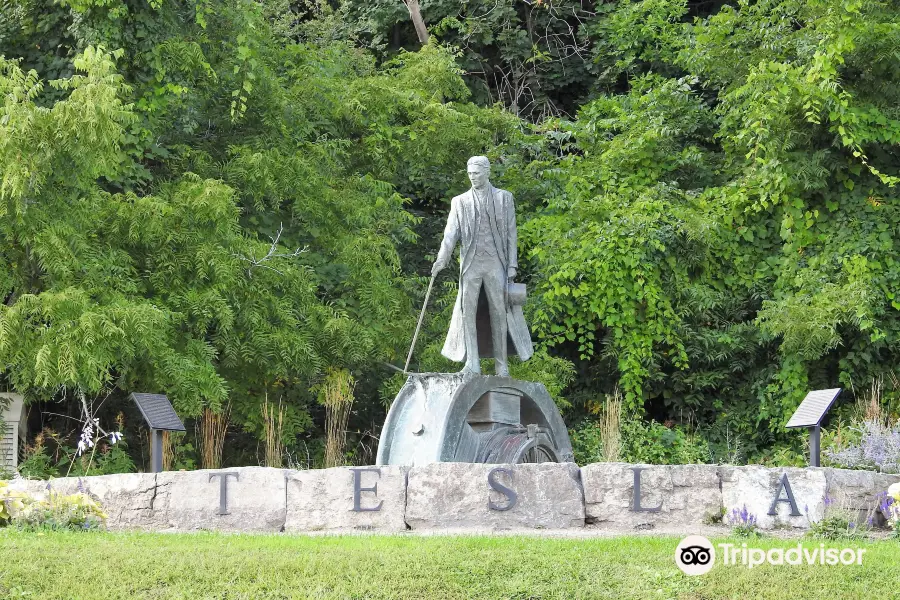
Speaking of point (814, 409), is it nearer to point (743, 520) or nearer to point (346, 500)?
point (743, 520)

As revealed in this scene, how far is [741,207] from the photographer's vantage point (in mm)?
15961

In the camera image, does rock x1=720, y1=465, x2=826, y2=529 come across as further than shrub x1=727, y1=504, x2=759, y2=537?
Yes

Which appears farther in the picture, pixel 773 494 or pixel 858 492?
pixel 858 492

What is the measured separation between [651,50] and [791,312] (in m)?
5.15

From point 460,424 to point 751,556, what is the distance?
326cm

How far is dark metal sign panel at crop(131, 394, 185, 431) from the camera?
31.7 feet

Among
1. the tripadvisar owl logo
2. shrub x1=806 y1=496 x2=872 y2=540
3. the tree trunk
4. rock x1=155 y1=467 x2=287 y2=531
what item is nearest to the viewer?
the tripadvisar owl logo

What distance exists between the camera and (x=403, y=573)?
668 cm

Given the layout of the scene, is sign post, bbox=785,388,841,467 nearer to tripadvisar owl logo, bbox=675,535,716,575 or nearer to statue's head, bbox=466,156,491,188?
tripadvisar owl logo, bbox=675,535,716,575

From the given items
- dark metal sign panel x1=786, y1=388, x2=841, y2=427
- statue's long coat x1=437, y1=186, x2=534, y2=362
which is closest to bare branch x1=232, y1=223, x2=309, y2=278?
statue's long coat x1=437, y1=186, x2=534, y2=362

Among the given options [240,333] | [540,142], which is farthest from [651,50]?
[240,333]

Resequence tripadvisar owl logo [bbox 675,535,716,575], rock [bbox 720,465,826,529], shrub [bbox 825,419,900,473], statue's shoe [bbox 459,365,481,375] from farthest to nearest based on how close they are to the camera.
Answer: shrub [bbox 825,419,900,473], statue's shoe [bbox 459,365,481,375], rock [bbox 720,465,826,529], tripadvisar owl logo [bbox 675,535,716,575]

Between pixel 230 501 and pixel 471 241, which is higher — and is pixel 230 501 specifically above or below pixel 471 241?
below

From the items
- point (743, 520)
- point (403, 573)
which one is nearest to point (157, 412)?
point (403, 573)
